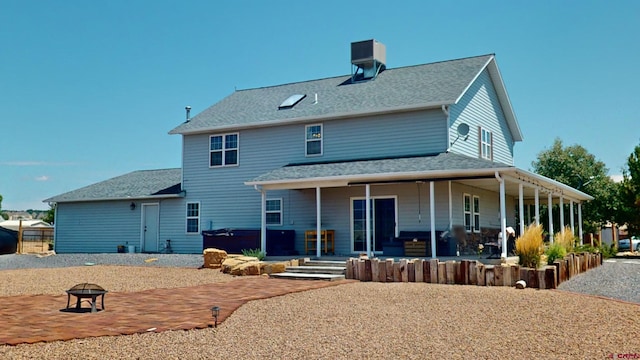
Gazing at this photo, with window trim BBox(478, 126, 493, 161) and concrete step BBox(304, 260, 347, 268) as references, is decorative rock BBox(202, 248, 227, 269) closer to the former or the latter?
concrete step BBox(304, 260, 347, 268)

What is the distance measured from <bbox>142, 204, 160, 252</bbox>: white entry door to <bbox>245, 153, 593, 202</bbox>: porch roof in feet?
22.6

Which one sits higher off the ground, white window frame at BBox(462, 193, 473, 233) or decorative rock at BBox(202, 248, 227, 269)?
white window frame at BBox(462, 193, 473, 233)

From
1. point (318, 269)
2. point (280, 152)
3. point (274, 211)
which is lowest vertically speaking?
point (318, 269)

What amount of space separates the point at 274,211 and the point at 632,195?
19877mm

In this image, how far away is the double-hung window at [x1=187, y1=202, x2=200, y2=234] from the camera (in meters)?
24.2

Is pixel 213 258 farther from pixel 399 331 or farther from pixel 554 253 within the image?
pixel 399 331

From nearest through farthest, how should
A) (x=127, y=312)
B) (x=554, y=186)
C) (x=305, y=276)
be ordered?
(x=127, y=312) → (x=305, y=276) → (x=554, y=186)

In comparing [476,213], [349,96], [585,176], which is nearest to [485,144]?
[476,213]

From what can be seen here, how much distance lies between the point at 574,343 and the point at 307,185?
1260 centimetres

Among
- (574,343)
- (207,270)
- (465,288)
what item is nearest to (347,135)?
(207,270)

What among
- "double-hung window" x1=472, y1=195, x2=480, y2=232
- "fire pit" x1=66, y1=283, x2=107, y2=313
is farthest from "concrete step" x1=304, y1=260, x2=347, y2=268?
"fire pit" x1=66, y1=283, x2=107, y2=313

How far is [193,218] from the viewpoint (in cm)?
2428

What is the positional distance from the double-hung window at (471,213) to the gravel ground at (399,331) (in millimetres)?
8467

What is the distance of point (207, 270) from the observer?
18266 millimetres
